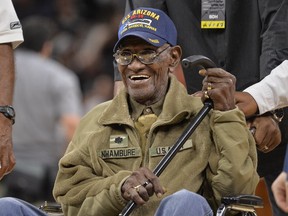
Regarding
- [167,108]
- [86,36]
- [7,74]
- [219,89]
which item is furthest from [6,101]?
[86,36]

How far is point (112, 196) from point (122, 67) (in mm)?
696

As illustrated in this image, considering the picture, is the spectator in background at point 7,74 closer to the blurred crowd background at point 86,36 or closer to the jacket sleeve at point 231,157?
the jacket sleeve at point 231,157

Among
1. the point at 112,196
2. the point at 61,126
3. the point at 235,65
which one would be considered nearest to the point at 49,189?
the point at 61,126

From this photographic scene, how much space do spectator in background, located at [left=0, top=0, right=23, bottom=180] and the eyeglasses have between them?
52 centimetres

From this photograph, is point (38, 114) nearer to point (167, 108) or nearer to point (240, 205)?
point (167, 108)

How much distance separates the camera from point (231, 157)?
5762 millimetres

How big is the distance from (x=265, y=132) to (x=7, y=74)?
132 centimetres

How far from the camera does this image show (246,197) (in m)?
5.74

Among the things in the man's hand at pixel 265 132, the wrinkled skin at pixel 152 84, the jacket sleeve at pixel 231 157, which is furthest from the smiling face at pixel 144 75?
the man's hand at pixel 265 132

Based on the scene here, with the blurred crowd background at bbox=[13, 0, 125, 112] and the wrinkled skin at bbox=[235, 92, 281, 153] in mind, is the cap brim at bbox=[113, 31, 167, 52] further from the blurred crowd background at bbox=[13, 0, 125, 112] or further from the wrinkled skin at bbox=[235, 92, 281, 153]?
the blurred crowd background at bbox=[13, 0, 125, 112]

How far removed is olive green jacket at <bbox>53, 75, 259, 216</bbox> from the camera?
578 cm

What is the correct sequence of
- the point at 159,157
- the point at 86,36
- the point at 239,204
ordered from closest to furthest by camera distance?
1. the point at 239,204
2. the point at 159,157
3. the point at 86,36

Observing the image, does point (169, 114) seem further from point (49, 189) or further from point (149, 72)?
point (49, 189)

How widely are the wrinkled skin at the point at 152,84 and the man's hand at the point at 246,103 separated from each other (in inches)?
11.2
